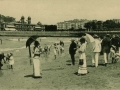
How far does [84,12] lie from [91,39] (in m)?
0.94

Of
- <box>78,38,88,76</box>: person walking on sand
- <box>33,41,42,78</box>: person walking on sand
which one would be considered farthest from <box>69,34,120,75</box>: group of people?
<box>33,41,42,78</box>: person walking on sand

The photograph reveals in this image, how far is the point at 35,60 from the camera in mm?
6262

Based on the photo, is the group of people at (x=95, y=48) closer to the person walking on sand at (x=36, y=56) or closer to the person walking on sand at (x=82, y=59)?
the person walking on sand at (x=82, y=59)

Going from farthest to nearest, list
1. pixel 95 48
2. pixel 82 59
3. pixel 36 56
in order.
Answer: pixel 95 48 → pixel 82 59 → pixel 36 56

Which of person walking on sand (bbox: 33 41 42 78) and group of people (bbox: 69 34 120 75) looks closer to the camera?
person walking on sand (bbox: 33 41 42 78)

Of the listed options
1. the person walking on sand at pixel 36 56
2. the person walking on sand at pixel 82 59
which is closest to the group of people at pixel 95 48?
the person walking on sand at pixel 82 59

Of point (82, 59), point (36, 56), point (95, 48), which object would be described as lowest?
point (82, 59)

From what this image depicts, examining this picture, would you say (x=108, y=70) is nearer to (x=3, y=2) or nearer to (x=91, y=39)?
(x=91, y=39)

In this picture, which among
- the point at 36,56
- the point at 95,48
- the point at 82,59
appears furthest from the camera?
the point at 95,48

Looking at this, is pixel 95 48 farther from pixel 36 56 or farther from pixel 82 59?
pixel 36 56

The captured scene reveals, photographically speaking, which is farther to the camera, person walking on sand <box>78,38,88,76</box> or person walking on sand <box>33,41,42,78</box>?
person walking on sand <box>78,38,88,76</box>

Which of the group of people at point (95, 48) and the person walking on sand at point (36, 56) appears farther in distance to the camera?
the group of people at point (95, 48)

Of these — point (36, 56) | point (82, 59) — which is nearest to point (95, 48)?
point (82, 59)

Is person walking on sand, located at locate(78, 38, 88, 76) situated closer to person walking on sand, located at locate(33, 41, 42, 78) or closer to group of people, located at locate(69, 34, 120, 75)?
group of people, located at locate(69, 34, 120, 75)
